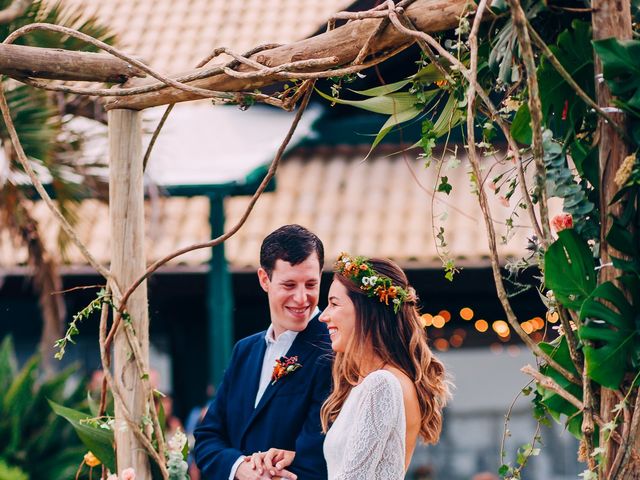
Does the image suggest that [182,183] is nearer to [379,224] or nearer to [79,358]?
[379,224]

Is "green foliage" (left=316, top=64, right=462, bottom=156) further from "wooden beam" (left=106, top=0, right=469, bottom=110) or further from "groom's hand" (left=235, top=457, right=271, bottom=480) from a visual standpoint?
"groom's hand" (left=235, top=457, right=271, bottom=480)

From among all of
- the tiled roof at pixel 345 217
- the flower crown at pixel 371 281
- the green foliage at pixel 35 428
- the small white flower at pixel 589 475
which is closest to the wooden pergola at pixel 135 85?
the flower crown at pixel 371 281

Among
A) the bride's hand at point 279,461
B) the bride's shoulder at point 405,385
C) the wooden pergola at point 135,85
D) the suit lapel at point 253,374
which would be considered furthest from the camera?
the suit lapel at point 253,374

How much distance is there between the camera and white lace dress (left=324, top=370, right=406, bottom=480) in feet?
9.58

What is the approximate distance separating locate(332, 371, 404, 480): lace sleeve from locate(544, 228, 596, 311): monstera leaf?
2.46 ft

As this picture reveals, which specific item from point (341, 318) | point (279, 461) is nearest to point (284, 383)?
point (279, 461)

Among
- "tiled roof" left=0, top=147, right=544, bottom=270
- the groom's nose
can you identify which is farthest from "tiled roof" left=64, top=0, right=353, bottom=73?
the groom's nose

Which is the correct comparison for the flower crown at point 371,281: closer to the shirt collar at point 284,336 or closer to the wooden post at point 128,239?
the shirt collar at point 284,336

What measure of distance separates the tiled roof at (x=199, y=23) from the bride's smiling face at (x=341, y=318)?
7.68 metres

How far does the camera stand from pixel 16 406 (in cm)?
657

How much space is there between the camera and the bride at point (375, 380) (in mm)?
2930

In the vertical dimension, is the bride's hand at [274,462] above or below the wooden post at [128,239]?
below

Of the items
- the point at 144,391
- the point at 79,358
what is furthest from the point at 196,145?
the point at 144,391

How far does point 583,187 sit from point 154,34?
32.0ft
